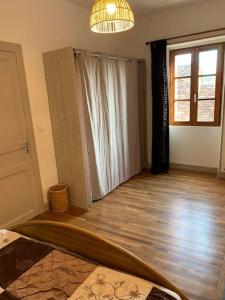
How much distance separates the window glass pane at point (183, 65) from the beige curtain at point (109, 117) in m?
0.73

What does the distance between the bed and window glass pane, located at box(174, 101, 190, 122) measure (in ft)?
10.7

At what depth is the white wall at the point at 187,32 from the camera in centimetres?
340

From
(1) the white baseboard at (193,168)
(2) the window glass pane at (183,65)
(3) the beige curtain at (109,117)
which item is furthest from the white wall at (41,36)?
(1) the white baseboard at (193,168)

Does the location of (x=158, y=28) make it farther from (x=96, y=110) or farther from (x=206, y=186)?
(x=206, y=186)

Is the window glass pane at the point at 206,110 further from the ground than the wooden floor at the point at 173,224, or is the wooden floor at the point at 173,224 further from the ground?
the window glass pane at the point at 206,110

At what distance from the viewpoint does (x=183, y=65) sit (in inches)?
151

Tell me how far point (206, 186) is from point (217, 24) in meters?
2.42

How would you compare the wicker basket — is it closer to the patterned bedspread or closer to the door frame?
the door frame

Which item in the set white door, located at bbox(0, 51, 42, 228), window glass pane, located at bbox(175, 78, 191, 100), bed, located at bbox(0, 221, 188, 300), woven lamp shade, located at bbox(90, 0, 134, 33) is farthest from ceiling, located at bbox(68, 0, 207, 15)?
bed, located at bbox(0, 221, 188, 300)

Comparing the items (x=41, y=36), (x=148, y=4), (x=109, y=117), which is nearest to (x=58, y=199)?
(x=109, y=117)

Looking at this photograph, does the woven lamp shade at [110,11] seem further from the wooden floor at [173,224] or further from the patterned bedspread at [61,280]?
the wooden floor at [173,224]

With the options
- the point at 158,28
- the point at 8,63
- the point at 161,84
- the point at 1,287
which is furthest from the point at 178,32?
the point at 1,287

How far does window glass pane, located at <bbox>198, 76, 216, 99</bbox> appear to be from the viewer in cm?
368

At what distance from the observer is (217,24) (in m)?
3.35
